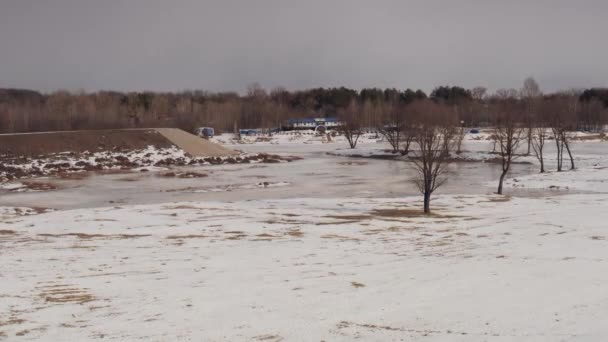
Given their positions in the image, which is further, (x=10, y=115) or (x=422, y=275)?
(x=10, y=115)

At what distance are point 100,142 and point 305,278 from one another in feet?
171

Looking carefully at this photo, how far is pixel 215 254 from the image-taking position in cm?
1512

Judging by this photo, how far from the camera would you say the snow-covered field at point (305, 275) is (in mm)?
8914

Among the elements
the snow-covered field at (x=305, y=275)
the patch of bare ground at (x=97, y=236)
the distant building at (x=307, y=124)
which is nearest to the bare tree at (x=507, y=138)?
the snow-covered field at (x=305, y=275)

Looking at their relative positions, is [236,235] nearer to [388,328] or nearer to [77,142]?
[388,328]

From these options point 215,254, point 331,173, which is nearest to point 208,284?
point 215,254

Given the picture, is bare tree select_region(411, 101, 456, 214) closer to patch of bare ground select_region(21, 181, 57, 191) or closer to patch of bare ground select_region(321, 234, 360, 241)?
patch of bare ground select_region(321, 234, 360, 241)

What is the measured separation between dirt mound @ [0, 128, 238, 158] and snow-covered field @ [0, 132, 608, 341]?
33691 millimetres

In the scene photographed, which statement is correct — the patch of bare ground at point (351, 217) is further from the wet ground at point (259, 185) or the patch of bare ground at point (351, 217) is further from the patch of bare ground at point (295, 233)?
the wet ground at point (259, 185)

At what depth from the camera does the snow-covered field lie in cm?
891

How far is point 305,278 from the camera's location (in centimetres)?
1223

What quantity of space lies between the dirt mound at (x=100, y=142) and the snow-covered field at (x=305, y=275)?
3369 centimetres

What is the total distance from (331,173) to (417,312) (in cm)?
3474

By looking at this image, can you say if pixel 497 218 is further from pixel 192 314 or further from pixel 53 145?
pixel 53 145
